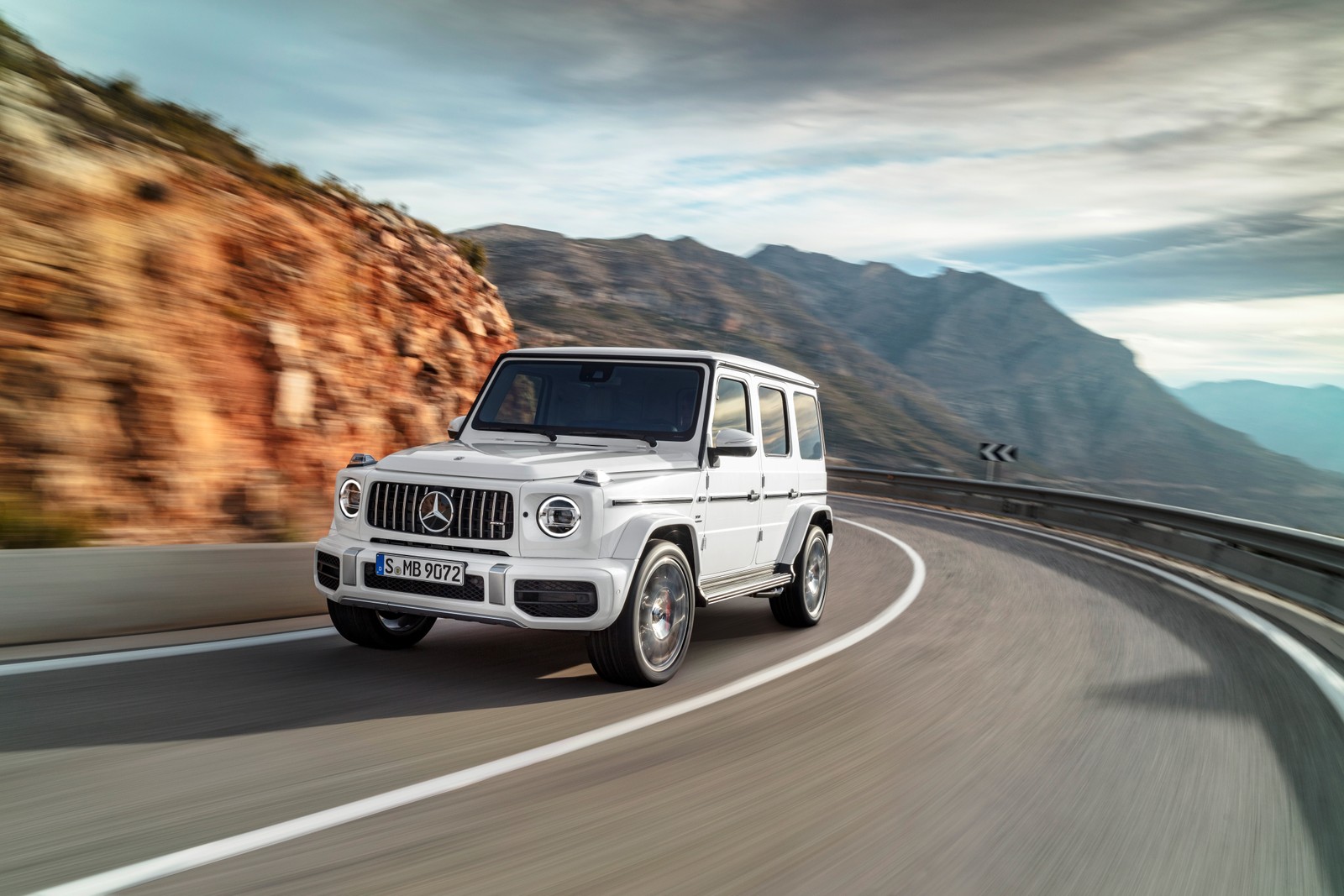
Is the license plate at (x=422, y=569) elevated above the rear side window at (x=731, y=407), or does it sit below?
below

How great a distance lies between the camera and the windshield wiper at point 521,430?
22.4 ft

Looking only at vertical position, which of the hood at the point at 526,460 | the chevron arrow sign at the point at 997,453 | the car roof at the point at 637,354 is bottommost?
the chevron arrow sign at the point at 997,453

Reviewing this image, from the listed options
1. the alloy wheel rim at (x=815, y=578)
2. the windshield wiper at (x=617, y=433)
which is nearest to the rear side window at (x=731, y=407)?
the windshield wiper at (x=617, y=433)

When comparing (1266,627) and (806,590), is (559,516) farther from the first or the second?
(1266,627)

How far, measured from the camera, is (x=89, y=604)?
6277mm

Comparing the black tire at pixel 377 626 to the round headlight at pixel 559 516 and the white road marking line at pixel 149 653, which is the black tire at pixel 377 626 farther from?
the round headlight at pixel 559 516

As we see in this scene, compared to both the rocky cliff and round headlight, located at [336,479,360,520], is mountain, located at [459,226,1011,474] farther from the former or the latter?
Answer: round headlight, located at [336,479,360,520]

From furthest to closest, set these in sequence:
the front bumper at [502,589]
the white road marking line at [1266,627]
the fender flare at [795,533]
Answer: the fender flare at [795,533] → the white road marking line at [1266,627] → the front bumper at [502,589]

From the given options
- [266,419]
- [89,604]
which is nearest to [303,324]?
[266,419]

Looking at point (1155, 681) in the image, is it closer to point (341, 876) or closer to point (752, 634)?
point (752, 634)

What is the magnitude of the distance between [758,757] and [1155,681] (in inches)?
143

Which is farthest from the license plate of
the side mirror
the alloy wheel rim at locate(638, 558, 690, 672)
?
the side mirror

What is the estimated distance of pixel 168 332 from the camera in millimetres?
10562

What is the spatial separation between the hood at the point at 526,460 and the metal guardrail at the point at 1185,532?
26.7 feet
